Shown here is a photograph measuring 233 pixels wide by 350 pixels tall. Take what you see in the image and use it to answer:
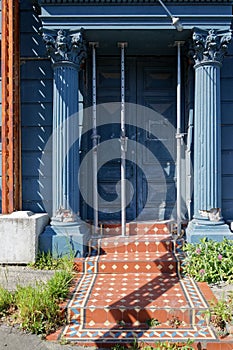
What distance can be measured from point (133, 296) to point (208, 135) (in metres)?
2.46

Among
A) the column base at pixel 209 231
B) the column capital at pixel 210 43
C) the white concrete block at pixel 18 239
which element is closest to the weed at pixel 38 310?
the white concrete block at pixel 18 239

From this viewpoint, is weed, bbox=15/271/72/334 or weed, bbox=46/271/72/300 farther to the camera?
weed, bbox=46/271/72/300

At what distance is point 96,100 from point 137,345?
3986 mm

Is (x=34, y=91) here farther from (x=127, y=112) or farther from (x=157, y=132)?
(x=157, y=132)

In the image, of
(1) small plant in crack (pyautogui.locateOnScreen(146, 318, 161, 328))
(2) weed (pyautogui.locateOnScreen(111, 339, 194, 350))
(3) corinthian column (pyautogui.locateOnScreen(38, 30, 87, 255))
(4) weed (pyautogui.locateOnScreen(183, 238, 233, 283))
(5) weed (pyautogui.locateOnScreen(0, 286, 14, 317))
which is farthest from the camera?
(3) corinthian column (pyautogui.locateOnScreen(38, 30, 87, 255))

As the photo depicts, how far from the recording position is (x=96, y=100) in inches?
246

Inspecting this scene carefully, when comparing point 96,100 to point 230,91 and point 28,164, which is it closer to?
point 28,164

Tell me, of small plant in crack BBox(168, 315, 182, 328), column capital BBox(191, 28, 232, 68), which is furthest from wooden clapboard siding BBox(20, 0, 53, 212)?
small plant in crack BBox(168, 315, 182, 328)

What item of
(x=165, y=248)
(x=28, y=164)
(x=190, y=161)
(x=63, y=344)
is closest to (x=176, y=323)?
(x=63, y=344)

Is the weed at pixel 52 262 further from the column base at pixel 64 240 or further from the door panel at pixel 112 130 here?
the door panel at pixel 112 130

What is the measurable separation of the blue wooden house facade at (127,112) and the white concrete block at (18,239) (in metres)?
0.22

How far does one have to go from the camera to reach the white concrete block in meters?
5.12

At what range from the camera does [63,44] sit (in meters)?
5.18

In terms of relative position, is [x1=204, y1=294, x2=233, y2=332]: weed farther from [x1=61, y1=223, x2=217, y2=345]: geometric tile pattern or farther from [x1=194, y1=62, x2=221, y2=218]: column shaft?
[x1=194, y1=62, x2=221, y2=218]: column shaft
